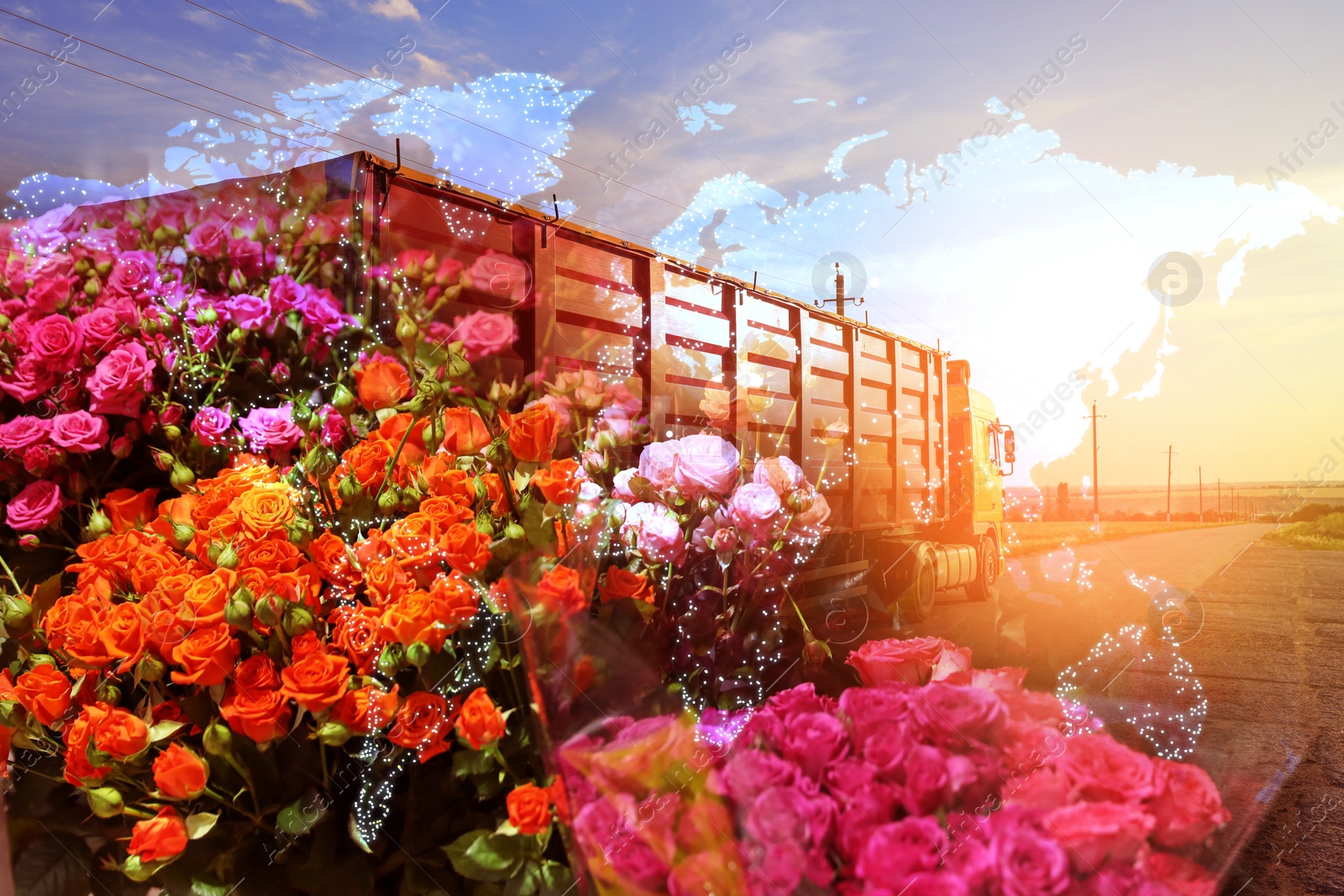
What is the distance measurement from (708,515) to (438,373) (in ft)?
1.63

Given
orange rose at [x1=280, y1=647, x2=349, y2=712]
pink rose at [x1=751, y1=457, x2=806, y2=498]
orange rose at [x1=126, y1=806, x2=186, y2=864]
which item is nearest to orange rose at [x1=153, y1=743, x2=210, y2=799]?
orange rose at [x1=126, y1=806, x2=186, y2=864]

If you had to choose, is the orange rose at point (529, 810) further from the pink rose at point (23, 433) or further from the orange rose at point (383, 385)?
the pink rose at point (23, 433)

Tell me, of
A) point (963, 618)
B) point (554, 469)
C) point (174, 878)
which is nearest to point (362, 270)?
point (554, 469)

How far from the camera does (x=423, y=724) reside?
789mm

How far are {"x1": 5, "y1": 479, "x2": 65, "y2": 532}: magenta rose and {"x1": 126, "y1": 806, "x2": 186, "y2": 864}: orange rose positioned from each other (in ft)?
2.46

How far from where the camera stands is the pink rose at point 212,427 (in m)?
1.40

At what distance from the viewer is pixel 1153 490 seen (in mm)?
546

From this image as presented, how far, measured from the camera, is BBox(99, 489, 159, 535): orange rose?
119 cm

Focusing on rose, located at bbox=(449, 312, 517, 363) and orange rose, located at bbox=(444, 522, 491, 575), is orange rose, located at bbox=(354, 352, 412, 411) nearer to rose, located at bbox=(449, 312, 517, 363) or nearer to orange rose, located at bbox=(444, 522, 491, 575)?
rose, located at bbox=(449, 312, 517, 363)

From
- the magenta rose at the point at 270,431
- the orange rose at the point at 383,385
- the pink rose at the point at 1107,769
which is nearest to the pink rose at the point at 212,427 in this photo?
the magenta rose at the point at 270,431

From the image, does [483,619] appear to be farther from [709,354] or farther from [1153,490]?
[709,354]

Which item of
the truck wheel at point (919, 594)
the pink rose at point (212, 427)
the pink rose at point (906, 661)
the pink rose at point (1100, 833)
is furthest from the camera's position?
the pink rose at point (212, 427)

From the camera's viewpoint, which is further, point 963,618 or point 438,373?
point 438,373

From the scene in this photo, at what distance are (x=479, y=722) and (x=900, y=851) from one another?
497 millimetres
